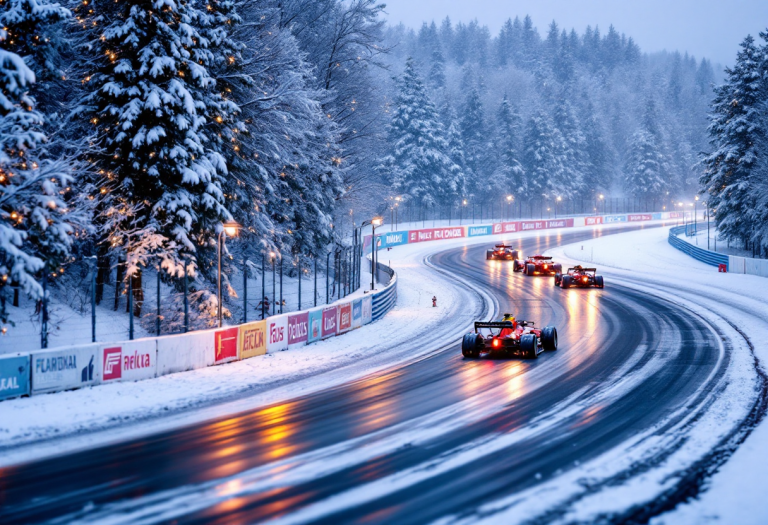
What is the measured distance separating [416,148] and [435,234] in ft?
55.7

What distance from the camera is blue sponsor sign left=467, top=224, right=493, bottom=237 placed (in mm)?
86312

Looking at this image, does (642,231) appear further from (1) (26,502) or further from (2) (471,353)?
(1) (26,502)

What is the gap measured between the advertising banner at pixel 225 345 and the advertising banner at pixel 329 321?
478 cm

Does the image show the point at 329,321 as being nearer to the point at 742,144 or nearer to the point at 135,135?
the point at 135,135

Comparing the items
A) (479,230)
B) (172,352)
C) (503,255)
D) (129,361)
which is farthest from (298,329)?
(479,230)

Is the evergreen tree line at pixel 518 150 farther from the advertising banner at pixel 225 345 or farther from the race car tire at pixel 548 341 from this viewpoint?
the advertising banner at pixel 225 345

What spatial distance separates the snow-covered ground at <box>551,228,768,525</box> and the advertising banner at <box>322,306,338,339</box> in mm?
12830

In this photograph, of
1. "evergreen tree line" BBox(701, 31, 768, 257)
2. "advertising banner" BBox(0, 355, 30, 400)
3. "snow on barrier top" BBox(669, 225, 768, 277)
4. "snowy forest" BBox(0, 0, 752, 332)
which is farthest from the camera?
"evergreen tree line" BBox(701, 31, 768, 257)

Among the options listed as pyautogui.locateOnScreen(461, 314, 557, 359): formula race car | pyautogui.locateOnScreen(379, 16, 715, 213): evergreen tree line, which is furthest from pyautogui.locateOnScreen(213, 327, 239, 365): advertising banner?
pyautogui.locateOnScreen(379, 16, 715, 213): evergreen tree line

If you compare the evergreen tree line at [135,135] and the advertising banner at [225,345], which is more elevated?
the evergreen tree line at [135,135]

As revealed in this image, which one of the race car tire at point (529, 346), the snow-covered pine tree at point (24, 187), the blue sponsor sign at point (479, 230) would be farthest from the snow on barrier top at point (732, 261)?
the snow-covered pine tree at point (24, 187)

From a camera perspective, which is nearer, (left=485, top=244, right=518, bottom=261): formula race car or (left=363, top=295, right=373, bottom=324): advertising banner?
(left=363, top=295, right=373, bottom=324): advertising banner

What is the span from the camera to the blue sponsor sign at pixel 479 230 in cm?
8631

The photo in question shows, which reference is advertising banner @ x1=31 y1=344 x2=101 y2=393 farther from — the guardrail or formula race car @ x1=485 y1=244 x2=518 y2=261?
formula race car @ x1=485 y1=244 x2=518 y2=261
